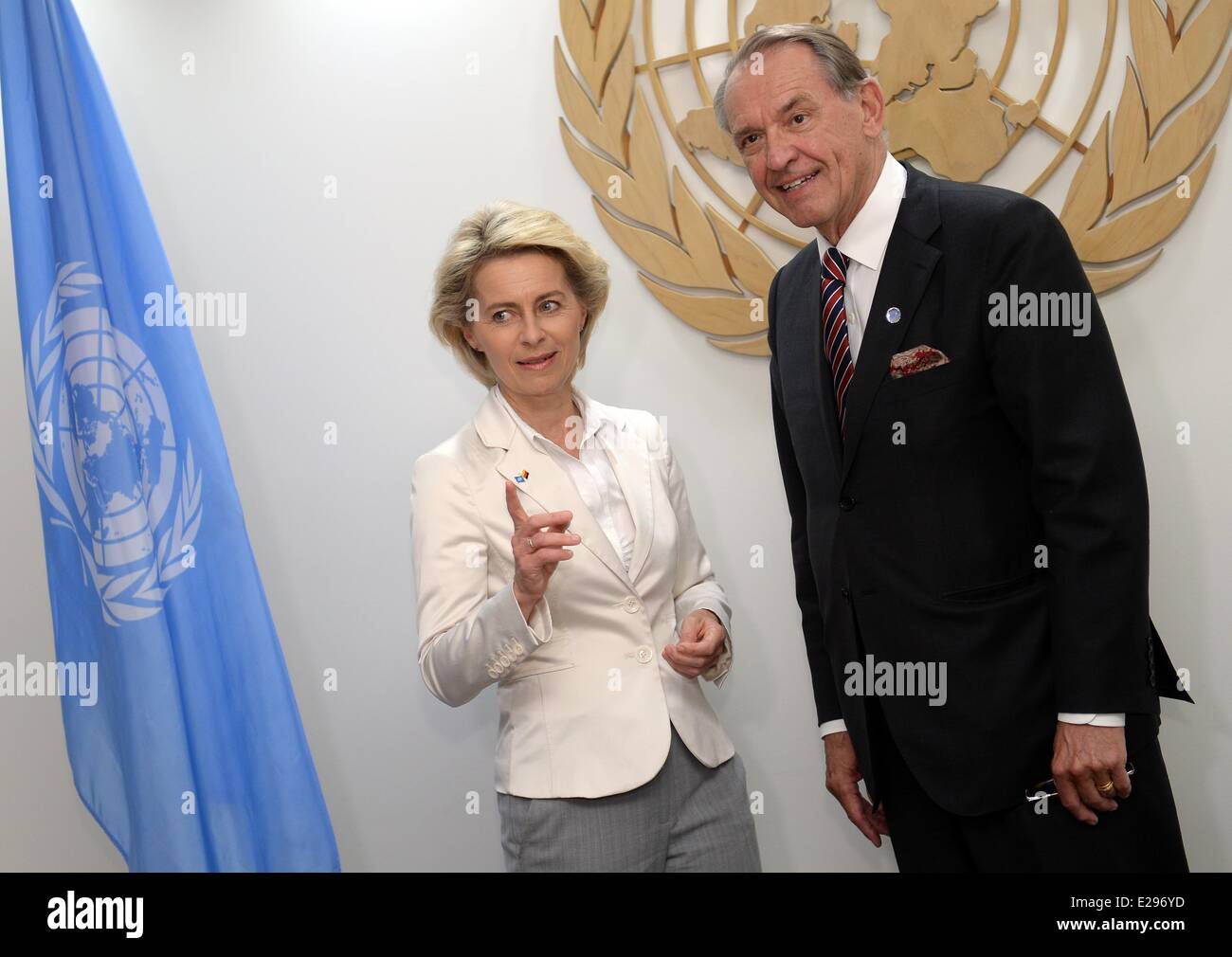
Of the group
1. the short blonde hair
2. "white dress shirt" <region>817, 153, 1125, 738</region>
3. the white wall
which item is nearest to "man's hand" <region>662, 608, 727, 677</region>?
"white dress shirt" <region>817, 153, 1125, 738</region>

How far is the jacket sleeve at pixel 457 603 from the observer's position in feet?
5.71

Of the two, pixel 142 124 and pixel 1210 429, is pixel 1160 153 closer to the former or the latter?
pixel 1210 429

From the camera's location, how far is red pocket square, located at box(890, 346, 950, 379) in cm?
165

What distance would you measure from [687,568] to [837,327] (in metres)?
0.56

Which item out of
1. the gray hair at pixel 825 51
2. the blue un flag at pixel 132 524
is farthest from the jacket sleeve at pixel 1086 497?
the blue un flag at pixel 132 524

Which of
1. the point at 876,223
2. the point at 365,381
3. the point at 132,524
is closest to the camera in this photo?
the point at 876,223

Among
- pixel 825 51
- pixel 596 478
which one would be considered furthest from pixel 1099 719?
Result: pixel 825 51

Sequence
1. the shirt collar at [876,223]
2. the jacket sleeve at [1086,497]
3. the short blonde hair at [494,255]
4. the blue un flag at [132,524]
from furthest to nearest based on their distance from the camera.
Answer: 1. the blue un flag at [132,524]
2. the short blonde hair at [494,255]
3. the shirt collar at [876,223]
4. the jacket sleeve at [1086,497]

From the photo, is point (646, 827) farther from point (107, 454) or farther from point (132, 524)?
point (107, 454)

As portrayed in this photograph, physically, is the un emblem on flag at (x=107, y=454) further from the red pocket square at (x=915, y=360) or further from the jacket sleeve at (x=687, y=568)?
the red pocket square at (x=915, y=360)

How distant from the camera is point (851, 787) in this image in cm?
194

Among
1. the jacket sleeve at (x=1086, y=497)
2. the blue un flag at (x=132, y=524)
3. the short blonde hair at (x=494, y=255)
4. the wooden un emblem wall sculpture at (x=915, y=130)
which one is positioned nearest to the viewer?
the jacket sleeve at (x=1086, y=497)

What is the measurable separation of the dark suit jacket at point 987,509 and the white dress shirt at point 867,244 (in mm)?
34

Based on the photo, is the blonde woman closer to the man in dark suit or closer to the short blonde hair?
the short blonde hair
